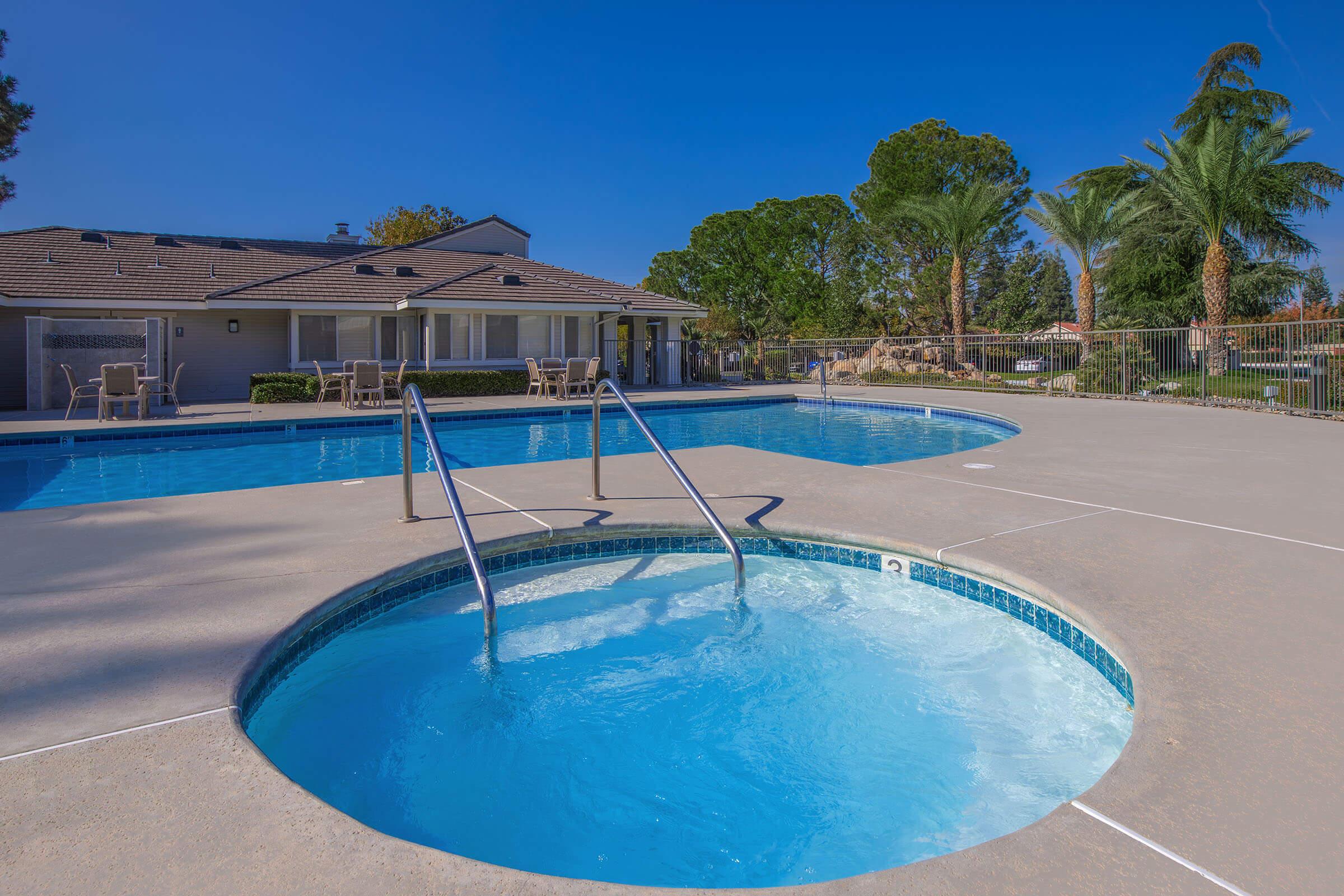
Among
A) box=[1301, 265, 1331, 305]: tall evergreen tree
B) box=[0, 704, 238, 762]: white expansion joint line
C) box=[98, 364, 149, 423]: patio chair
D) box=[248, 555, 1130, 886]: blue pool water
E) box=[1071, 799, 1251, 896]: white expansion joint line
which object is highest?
box=[1301, 265, 1331, 305]: tall evergreen tree

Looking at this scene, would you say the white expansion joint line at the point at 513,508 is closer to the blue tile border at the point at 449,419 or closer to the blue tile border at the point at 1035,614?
the blue tile border at the point at 1035,614

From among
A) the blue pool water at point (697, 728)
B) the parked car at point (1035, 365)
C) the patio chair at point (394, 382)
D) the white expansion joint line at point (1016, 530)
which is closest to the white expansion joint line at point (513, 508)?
the blue pool water at point (697, 728)

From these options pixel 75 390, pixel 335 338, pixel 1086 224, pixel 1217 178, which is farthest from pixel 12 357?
pixel 1217 178

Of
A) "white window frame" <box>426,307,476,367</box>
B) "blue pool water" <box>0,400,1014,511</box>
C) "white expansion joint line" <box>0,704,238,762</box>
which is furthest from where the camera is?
"white window frame" <box>426,307,476,367</box>

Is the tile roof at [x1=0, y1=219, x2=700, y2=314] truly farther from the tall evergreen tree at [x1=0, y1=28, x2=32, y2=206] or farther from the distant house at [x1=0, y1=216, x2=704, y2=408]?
the tall evergreen tree at [x1=0, y1=28, x2=32, y2=206]

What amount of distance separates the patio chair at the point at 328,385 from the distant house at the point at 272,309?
1.45 metres

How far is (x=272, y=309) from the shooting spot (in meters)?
18.0

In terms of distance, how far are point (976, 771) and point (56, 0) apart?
85.7 feet

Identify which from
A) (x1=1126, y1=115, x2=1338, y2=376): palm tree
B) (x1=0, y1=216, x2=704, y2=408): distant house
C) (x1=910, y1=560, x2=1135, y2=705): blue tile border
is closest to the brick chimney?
(x1=0, y1=216, x2=704, y2=408): distant house

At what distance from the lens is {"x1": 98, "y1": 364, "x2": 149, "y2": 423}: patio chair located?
12.6 meters

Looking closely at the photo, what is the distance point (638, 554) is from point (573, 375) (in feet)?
45.0

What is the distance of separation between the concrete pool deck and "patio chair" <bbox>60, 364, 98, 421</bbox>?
9.26m

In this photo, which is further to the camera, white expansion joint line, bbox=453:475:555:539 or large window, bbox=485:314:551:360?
large window, bbox=485:314:551:360

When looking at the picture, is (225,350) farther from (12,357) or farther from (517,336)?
(517,336)
